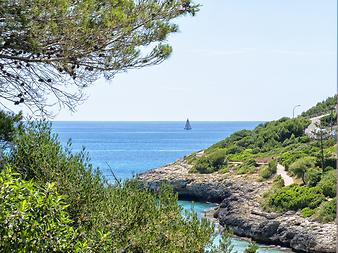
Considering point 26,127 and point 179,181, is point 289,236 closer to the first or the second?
point 179,181

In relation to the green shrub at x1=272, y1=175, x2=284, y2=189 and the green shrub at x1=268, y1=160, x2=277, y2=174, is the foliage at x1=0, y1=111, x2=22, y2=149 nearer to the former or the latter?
the green shrub at x1=272, y1=175, x2=284, y2=189

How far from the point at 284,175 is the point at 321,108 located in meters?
26.7

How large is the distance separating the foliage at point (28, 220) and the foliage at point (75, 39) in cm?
256

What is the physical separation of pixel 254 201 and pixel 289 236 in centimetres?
731

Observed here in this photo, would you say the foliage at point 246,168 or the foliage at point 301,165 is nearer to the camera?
the foliage at point 301,165

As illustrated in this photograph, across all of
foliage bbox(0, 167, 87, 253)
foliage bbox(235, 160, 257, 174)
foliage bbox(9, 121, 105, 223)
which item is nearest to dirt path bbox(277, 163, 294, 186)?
foliage bbox(235, 160, 257, 174)

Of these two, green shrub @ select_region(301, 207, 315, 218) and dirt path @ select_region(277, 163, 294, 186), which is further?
dirt path @ select_region(277, 163, 294, 186)

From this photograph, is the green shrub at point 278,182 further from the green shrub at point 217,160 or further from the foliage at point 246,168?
the green shrub at point 217,160

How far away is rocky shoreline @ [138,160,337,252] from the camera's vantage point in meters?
30.1

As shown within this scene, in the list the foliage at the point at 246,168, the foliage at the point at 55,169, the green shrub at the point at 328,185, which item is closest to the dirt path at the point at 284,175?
the foliage at the point at 246,168

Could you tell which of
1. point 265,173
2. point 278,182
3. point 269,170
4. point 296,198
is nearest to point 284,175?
point 269,170

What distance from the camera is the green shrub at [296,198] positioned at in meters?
34.6

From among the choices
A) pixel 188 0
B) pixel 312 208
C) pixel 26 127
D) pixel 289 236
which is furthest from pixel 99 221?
pixel 312 208

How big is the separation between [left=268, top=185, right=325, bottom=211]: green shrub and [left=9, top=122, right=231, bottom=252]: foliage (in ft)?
84.4
